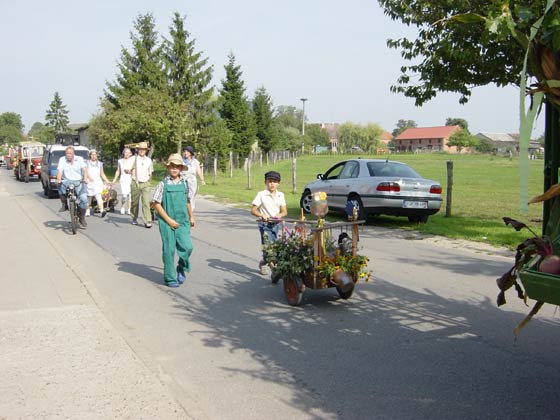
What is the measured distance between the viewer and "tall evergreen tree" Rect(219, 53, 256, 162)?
46562 mm

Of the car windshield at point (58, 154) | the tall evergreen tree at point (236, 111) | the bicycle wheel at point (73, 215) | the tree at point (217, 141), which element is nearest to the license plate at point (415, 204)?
the bicycle wheel at point (73, 215)

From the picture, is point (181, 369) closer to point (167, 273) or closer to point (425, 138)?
point (167, 273)

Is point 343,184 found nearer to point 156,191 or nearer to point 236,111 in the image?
point 156,191

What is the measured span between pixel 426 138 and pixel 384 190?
138 metres

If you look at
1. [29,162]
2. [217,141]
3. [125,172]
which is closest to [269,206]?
[125,172]

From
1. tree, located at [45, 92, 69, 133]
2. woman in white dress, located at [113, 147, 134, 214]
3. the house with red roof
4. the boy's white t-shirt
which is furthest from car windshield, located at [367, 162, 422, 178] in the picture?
the house with red roof

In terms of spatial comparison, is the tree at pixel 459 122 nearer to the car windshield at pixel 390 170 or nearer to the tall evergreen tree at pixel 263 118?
the tall evergreen tree at pixel 263 118

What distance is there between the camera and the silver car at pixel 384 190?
13.2 m

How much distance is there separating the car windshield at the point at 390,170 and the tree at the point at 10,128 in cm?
15264

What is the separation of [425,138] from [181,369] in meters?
148

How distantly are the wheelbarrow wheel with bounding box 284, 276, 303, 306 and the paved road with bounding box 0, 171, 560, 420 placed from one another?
0.15 m

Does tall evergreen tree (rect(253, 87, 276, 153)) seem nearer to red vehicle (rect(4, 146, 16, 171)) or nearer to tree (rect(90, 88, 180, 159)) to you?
tree (rect(90, 88, 180, 159))

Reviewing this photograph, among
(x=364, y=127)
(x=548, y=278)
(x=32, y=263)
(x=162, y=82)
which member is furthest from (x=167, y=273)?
(x=364, y=127)

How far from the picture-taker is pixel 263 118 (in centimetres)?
5834
